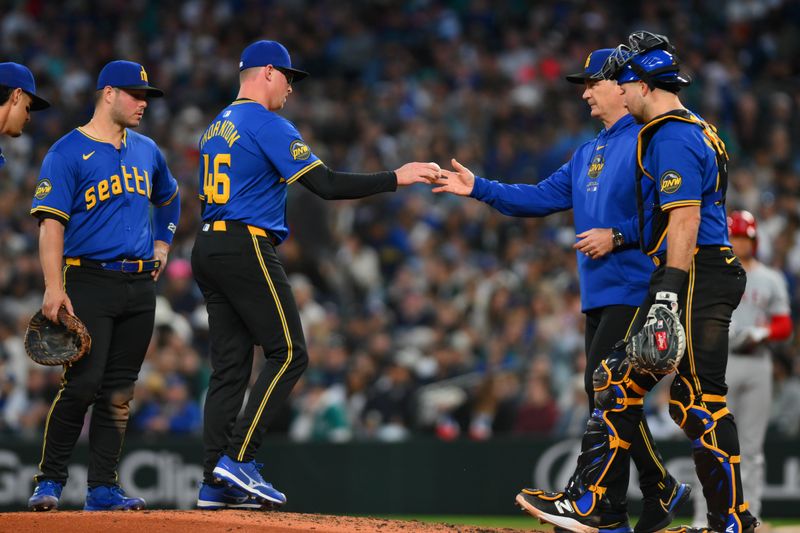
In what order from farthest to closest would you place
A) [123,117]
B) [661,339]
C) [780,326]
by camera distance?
[780,326], [123,117], [661,339]

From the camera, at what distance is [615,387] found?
6.16 metres

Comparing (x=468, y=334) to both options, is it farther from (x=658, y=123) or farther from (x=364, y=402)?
(x=658, y=123)

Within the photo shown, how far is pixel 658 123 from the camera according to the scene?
6023mm

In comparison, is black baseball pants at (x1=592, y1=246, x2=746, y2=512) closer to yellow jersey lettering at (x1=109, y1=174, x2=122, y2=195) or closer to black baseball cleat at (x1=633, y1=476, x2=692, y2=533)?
black baseball cleat at (x1=633, y1=476, x2=692, y2=533)

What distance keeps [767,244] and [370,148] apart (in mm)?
6094

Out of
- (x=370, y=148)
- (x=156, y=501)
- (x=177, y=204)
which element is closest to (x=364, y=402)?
(x=156, y=501)

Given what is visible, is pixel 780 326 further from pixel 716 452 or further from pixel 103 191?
pixel 103 191

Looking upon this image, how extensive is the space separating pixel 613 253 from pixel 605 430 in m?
1.00

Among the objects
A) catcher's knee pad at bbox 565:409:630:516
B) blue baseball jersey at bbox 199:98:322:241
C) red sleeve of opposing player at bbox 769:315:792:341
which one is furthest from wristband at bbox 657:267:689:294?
red sleeve of opposing player at bbox 769:315:792:341

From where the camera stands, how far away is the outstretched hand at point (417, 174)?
680 centimetres

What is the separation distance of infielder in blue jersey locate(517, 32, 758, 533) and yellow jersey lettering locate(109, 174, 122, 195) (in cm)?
283

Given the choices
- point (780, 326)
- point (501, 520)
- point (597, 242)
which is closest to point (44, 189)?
point (597, 242)

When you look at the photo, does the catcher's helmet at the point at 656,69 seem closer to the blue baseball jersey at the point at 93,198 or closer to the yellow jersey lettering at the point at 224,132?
the yellow jersey lettering at the point at 224,132

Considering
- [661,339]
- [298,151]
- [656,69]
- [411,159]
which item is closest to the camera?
[661,339]
